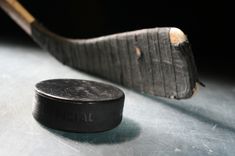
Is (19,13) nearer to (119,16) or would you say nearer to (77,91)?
(77,91)

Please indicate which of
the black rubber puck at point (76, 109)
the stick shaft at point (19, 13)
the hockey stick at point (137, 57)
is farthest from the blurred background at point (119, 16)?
the black rubber puck at point (76, 109)

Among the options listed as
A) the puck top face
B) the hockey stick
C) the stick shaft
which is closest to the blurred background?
the stick shaft

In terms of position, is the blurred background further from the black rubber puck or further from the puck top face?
the black rubber puck

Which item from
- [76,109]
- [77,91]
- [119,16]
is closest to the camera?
[76,109]

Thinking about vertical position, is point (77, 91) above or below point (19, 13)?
below

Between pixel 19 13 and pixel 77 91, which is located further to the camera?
pixel 19 13

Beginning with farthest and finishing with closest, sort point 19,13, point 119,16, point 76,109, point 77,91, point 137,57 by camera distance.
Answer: point 119,16, point 19,13, point 137,57, point 77,91, point 76,109

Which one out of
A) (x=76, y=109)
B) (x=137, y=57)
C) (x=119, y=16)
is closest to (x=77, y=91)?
(x=76, y=109)

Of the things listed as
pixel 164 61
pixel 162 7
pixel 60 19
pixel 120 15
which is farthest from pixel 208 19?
pixel 164 61
